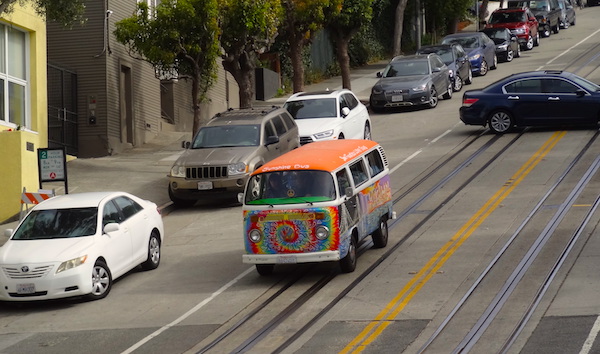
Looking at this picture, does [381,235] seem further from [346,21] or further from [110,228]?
[346,21]

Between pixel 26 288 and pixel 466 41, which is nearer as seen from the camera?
pixel 26 288

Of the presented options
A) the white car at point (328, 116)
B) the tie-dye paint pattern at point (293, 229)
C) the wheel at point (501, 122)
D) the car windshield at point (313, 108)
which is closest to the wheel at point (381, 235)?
the tie-dye paint pattern at point (293, 229)

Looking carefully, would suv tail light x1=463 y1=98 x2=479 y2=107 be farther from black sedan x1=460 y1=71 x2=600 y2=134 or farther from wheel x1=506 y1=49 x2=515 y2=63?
wheel x1=506 y1=49 x2=515 y2=63

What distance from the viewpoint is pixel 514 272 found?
15.9 metres

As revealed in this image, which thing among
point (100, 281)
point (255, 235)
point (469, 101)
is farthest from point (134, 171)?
point (255, 235)

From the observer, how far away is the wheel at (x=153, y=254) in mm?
18469

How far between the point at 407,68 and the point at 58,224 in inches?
768

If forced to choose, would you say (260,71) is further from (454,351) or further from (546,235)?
(454,351)

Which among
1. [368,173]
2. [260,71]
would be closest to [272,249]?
[368,173]

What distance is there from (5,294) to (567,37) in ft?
139

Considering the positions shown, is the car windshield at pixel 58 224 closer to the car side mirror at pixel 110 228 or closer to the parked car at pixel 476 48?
the car side mirror at pixel 110 228

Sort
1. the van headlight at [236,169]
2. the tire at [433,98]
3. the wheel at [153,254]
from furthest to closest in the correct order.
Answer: the tire at [433,98]
the van headlight at [236,169]
the wheel at [153,254]

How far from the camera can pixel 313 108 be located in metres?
27.7

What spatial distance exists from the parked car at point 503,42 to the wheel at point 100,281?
31018 millimetres
